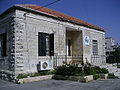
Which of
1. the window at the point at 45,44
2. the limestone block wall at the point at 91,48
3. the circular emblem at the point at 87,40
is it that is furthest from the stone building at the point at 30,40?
the limestone block wall at the point at 91,48

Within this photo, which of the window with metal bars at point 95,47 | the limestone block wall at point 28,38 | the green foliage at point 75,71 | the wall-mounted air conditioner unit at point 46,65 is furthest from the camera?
the window with metal bars at point 95,47

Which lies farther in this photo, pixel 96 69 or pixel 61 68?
pixel 96 69

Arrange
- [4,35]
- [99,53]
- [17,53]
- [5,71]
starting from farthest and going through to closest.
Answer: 1. [99,53]
2. [4,35]
3. [5,71]
4. [17,53]

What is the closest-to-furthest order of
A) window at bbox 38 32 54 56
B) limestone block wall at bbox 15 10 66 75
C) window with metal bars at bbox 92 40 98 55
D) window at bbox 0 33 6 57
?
limestone block wall at bbox 15 10 66 75 → window at bbox 38 32 54 56 → window at bbox 0 33 6 57 → window with metal bars at bbox 92 40 98 55

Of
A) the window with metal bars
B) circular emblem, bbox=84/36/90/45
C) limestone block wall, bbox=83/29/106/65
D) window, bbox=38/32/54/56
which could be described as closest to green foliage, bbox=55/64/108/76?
window, bbox=38/32/54/56

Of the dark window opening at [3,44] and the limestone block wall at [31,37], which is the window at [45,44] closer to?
the limestone block wall at [31,37]

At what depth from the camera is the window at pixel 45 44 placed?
39.0 feet

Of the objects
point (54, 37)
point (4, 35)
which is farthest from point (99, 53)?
point (4, 35)

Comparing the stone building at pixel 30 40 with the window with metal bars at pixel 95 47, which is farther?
the window with metal bars at pixel 95 47

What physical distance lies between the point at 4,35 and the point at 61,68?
4.94 m

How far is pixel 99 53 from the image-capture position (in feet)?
61.3

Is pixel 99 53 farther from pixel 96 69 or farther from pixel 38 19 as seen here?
pixel 38 19

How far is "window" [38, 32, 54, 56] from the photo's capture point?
1189cm

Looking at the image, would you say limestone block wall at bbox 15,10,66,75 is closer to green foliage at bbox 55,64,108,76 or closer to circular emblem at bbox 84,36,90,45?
green foliage at bbox 55,64,108,76
